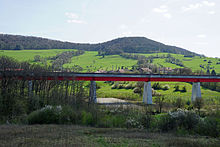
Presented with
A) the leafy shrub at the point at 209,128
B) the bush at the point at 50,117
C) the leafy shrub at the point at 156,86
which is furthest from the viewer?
the leafy shrub at the point at 156,86

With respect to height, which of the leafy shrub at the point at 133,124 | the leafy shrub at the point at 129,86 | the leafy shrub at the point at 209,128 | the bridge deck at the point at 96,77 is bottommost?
the leafy shrub at the point at 129,86

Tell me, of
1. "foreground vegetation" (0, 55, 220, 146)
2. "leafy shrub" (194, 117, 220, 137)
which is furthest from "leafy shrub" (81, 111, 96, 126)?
"leafy shrub" (194, 117, 220, 137)

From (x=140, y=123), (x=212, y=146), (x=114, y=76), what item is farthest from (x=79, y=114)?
(x=114, y=76)

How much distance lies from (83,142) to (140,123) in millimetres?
9602

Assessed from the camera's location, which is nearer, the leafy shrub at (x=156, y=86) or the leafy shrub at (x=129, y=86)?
the leafy shrub at (x=156, y=86)

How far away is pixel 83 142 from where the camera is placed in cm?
1366

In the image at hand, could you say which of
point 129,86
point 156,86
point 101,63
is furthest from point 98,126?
point 101,63

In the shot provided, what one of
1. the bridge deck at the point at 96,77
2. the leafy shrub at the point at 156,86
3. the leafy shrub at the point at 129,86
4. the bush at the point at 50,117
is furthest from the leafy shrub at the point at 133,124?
the leafy shrub at the point at 156,86

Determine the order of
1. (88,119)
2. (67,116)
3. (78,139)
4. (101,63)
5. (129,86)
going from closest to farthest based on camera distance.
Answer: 1. (78,139)
2. (67,116)
3. (88,119)
4. (129,86)
5. (101,63)

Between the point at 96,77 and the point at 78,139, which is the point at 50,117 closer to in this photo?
the point at 78,139

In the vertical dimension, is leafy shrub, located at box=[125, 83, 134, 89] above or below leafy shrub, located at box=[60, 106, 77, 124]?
below

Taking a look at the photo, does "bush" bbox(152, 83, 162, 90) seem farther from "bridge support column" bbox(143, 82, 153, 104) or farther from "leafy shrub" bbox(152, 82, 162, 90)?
"bridge support column" bbox(143, 82, 153, 104)

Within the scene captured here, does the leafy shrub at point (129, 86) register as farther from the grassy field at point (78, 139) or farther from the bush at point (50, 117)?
the grassy field at point (78, 139)

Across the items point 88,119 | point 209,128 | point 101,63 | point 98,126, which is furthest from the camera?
point 101,63
